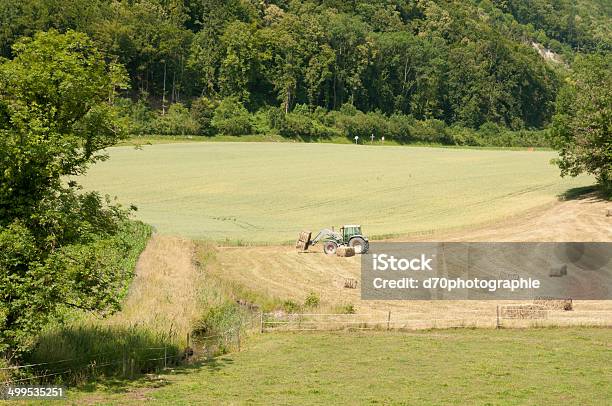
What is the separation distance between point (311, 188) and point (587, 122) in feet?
102

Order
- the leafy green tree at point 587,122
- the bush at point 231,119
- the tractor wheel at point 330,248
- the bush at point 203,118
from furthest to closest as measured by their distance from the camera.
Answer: the bush at point 231,119 → the bush at point 203,118 → the leafy green tree at point 587,122 → the tractor wheel at point 330,248

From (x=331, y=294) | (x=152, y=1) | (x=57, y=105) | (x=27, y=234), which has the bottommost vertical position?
(x=331, y=294)

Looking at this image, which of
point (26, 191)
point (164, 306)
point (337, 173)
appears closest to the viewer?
point (26, 191)

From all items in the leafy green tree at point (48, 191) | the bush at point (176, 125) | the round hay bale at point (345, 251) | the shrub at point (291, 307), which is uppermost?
the bush at point (176, 125)

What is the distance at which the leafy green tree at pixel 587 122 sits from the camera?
7056 centimetres

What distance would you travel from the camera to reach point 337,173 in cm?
9775

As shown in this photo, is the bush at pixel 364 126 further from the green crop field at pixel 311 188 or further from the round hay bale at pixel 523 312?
the round hay bale at pixel 523 312

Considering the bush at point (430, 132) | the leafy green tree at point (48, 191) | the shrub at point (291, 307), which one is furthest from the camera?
the bush at point (430, 132)

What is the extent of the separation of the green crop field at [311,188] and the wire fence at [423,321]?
2075 centimetres

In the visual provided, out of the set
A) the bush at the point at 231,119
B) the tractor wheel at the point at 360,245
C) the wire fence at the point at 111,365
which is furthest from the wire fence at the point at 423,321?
the bush at the point at 231,119

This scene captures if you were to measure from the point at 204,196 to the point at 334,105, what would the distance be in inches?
4557

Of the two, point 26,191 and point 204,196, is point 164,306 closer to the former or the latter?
point 26,191

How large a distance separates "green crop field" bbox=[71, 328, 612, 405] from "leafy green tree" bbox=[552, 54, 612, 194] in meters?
38.2

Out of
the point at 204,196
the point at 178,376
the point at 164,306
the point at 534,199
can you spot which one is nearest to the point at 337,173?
the point at 204,196
